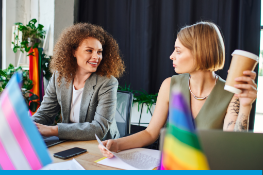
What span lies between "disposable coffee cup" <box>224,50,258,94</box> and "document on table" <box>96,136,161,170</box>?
0.38 m

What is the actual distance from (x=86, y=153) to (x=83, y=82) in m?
0.76

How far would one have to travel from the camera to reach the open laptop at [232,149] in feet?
1.52

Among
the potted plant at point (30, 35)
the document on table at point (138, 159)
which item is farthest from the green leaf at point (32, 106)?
the document on table at point (138, 159)

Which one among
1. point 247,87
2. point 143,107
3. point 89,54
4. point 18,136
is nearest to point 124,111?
point 89,54

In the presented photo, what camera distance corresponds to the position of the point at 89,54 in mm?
1550

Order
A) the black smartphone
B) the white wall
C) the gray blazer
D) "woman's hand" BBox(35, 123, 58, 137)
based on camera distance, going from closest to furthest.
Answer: the black smartphone < "woman's hand" BBox(35, 123, 58, 137) < the gray blazer < the white wall

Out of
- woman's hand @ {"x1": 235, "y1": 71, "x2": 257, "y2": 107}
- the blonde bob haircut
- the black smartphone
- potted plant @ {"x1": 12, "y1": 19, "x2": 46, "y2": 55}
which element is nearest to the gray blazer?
the black smartphone

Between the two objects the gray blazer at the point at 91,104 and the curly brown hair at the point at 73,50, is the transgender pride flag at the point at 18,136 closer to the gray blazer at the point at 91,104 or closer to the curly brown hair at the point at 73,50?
the gray blazer at the point at 91,104

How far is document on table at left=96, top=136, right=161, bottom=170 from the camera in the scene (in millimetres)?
794

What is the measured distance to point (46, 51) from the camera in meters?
2.71

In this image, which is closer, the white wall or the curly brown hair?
the curly brown hair

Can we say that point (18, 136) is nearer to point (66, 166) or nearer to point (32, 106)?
point (66, 166)

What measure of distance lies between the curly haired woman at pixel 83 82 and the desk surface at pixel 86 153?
0.25 meters

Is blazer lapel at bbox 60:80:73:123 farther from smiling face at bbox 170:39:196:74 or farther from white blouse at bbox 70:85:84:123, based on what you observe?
smiling face at bbox 170:39:196:74
